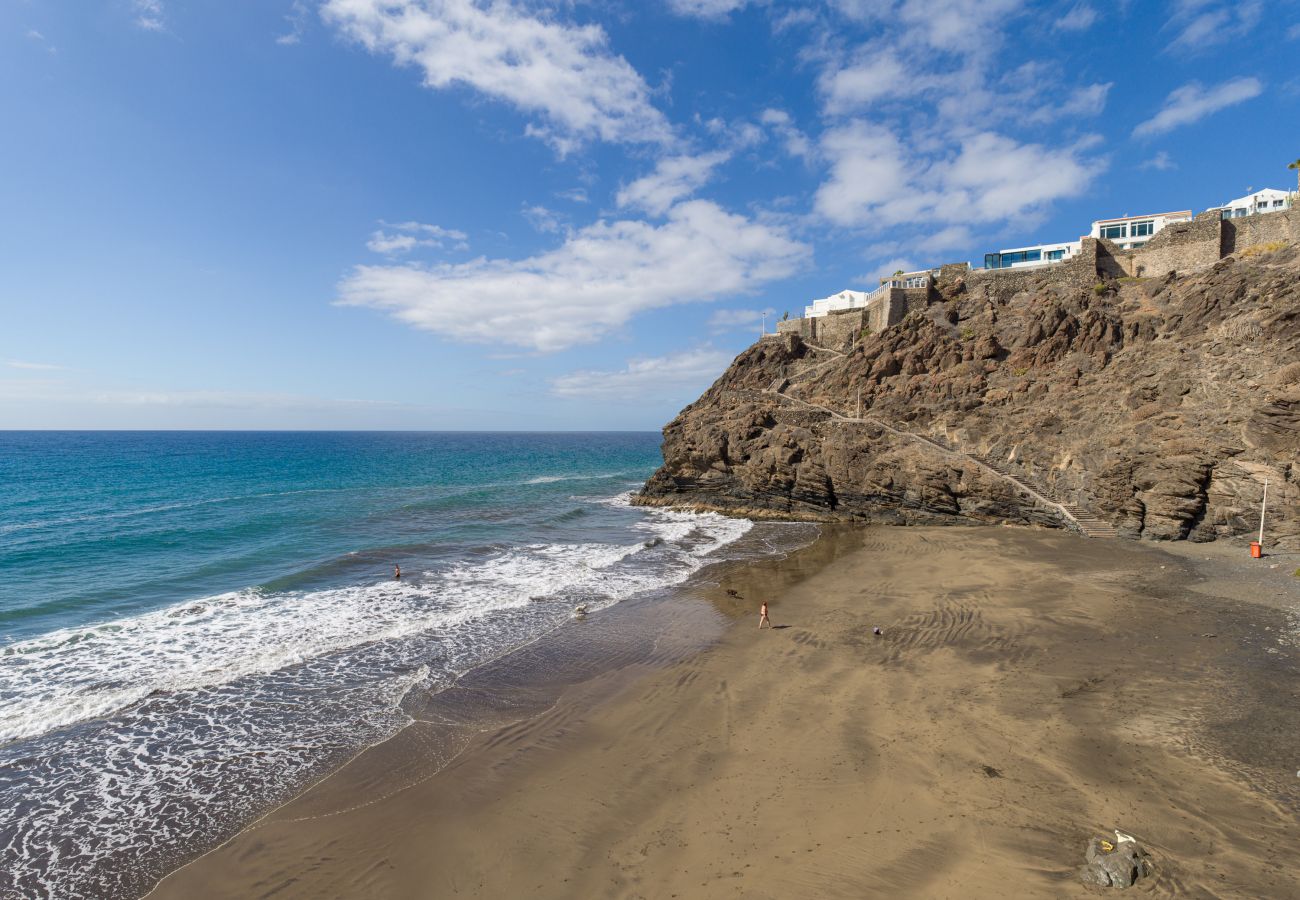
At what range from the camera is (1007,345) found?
37.1m

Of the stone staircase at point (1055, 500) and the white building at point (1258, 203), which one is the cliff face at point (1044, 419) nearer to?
the stone staircase at point (1055, 500)

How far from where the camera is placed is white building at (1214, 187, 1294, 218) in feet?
146

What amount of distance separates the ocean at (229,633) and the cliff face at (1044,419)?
6.47 metres

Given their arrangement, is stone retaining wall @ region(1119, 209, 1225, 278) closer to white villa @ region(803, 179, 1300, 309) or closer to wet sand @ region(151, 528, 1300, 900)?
white villa @ region(803, 179, 1300, 309)

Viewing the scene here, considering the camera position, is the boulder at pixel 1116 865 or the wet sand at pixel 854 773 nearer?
the boulder at pixel 1116 865

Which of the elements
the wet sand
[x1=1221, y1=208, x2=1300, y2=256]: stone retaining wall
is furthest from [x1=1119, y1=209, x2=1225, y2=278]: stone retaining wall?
the wet sand

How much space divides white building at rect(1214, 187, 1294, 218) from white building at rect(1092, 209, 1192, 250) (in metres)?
3.33

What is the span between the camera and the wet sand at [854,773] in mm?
8031

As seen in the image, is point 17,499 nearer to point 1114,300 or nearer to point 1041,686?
point 1041,686

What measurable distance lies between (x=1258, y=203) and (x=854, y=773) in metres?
64.0

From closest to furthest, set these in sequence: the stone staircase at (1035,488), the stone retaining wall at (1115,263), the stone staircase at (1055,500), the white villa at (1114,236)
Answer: the stone staircase at (1055,500), the stone staircase at (1035,488), the stone retaining wall at (1115,263), the white villa at (1114,236)

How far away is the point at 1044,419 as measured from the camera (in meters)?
31.2

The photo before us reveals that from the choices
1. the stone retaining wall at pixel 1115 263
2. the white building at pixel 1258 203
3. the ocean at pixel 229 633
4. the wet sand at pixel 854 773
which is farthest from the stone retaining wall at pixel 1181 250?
the ocean at pixel 229 633

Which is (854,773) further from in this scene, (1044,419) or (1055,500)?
(1044,419)
